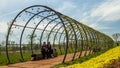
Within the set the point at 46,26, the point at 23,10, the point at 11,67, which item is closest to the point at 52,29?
the point at 46,26

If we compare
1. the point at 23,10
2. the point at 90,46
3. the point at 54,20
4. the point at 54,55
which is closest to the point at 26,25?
the point at 23,10

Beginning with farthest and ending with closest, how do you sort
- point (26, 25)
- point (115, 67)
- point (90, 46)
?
1. point (90, 46)
2. point (26, 25)
3. point (115, 67)

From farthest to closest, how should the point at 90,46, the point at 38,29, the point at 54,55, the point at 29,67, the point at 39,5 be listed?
the point at 90,46
the point at 54,55
the point at 38,29
the point at 39,5
the point at 29,67

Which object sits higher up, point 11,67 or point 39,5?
point 39,5

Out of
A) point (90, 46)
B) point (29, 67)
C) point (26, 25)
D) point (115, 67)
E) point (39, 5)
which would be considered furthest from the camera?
point (90, 46)

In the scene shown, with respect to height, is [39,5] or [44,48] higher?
[39,5]

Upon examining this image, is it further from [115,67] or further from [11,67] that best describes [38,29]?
[115,67]

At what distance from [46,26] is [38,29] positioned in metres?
1.43

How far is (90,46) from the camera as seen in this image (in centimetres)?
2614

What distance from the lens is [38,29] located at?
21797 mm

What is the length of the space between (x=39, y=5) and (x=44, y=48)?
6173 millimetres

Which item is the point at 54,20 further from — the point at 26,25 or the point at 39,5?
the point at 39,5

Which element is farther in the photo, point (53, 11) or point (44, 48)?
point (44, 48)

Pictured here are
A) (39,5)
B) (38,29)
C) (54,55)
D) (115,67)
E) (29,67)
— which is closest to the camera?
(115,67)
